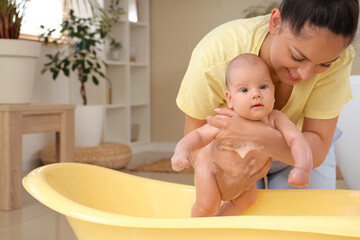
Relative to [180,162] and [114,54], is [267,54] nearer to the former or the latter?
[180,162]

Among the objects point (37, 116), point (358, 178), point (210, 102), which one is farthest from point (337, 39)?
point (37, 116)

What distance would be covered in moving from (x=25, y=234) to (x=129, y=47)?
10.2 feet

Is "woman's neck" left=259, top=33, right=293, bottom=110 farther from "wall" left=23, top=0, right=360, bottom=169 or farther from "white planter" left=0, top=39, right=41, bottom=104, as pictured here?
"wall" left=23, top=0, right=360, bottom=169

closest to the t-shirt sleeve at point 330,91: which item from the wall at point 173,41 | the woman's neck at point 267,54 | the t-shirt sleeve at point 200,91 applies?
the woman's neck at point 267,54

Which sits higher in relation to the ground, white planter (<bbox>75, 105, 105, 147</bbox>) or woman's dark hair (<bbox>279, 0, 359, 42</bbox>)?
woman's dark hair (<bbox>279, 0, 359, 42</bbox>)

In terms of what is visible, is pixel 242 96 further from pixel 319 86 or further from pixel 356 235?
pixel 356 235

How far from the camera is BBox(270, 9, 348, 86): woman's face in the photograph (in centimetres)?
101

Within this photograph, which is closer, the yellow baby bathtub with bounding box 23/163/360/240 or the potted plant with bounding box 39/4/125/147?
the yellow baby bathtub with bounding box 23/163/360/240

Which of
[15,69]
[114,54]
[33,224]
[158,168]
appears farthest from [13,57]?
[114,54]

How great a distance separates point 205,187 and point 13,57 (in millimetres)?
1845

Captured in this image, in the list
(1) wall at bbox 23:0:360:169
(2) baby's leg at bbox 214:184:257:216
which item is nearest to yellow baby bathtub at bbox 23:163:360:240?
(2) baby's leg at bbox 214:184:257:216

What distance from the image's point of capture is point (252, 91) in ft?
3.59

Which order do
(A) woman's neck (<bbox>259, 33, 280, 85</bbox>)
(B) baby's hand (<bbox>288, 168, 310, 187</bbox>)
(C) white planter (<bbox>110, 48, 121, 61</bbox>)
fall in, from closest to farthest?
(B) baby's hand (<bbox>288, 168, 310, 187</bbox>)
(A) woman's neck (<bbox>259, 33, 280, 85</bbox>)
(C) white planter (<bbox>110, 48, 121, 61</bbox>)

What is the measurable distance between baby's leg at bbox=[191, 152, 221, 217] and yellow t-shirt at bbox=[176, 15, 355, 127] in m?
0.17
